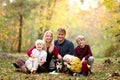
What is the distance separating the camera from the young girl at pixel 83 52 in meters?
10.1

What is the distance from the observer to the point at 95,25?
48219 mm

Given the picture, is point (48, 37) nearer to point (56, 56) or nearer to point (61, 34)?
point (61, 34)

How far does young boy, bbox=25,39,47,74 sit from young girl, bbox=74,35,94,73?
107cm

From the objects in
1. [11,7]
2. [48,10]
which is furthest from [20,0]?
[48,10]

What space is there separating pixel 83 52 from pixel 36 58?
1.48 m

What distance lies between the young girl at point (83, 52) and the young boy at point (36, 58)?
3.52 ft

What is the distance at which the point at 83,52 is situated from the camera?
10.3 m

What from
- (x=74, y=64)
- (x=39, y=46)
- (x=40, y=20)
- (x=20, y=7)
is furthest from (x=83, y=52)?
(x=40, y=20)

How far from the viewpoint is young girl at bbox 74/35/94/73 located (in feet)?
33.1

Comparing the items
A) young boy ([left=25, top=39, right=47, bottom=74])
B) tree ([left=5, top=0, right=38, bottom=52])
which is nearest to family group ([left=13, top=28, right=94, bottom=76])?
young boy ([left=25, top=39, right=47, bottom=74])

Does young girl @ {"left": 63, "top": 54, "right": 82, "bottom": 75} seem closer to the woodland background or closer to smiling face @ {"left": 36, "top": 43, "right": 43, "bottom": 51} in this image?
smiling face @ {"left": 36, "top": 43, "right": 43, "bottom": 51}

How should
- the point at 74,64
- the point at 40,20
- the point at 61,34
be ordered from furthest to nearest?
1. the point at 40,20
2. the point at 61,34
3. the point at 74,64

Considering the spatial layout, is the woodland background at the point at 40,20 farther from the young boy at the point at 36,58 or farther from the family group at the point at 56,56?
the young boy at the point at 36,58

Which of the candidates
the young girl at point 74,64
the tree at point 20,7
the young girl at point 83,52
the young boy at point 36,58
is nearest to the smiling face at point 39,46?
the young boy at point 36,58
